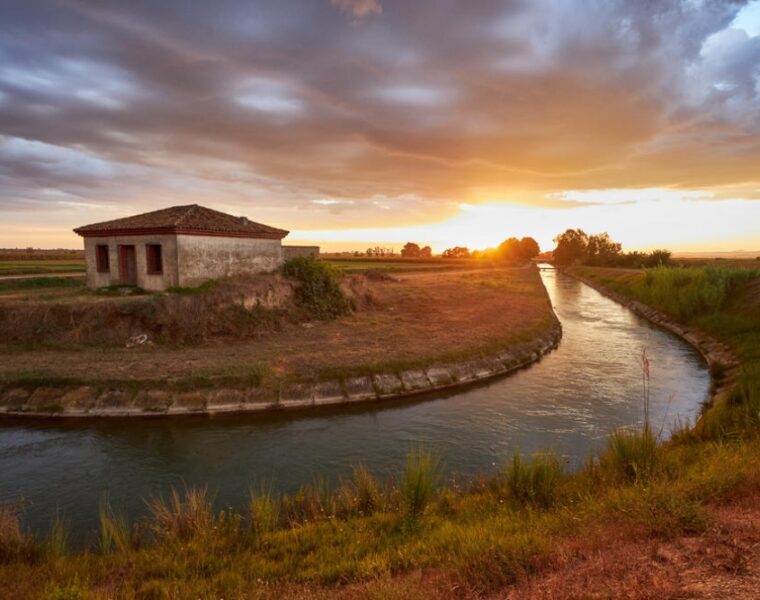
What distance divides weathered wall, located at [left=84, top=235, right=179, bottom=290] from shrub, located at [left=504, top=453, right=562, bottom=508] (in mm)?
23240

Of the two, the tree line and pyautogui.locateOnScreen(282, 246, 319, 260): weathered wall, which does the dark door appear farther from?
the tree line

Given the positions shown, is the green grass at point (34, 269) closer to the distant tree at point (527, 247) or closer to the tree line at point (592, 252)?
the tree line at point (592, 252)

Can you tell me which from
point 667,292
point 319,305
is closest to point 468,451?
point 319,305

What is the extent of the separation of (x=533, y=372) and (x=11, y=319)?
85.4 ft

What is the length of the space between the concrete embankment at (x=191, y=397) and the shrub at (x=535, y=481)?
9936mm

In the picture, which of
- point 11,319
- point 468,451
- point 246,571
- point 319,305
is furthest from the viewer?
point 319,305

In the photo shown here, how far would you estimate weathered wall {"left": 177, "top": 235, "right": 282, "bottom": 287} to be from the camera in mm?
26562

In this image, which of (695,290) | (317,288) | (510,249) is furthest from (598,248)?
(317,288)

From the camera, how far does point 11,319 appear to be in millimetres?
21656

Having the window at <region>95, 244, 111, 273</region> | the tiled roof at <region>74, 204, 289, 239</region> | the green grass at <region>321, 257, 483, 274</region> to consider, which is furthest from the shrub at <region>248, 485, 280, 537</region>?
the green grass at <region>321, 257, 483, 274</region>

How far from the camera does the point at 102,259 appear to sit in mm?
29219

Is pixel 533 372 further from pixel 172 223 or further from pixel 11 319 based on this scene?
pixel 11 319

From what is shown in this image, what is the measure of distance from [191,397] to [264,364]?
3.34 m

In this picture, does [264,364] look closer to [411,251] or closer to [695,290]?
[695,290]
